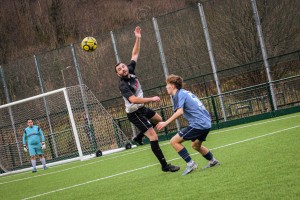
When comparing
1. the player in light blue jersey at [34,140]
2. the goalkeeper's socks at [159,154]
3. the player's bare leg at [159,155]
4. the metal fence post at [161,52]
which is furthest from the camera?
the metal fence post at [161,52]

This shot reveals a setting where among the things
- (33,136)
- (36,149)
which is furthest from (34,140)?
(36,149)

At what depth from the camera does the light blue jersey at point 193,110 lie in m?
8.45

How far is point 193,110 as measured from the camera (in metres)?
8.51

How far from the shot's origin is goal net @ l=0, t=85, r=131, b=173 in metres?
19.3

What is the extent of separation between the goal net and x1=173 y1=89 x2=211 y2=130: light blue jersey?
9858 mm

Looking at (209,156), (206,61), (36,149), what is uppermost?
(206,61)

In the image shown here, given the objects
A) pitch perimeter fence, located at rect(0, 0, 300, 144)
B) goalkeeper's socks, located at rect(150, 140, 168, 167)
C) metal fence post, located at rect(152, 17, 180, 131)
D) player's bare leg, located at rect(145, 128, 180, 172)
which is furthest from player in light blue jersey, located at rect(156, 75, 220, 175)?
metal fence post, located at rect(152, 17, 180, 131)

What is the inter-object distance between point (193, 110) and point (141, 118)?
157cm

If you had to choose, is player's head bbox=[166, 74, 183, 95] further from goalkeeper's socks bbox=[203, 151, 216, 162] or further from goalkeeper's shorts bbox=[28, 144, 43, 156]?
goalkeeper's shorts bbox=[28, 144, 43, 156]

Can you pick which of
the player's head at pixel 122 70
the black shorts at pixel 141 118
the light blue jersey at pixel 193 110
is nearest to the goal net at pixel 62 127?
the black shorts at pixel 141 118

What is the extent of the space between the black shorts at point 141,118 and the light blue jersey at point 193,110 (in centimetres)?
133

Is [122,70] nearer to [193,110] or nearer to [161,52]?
[193,110]

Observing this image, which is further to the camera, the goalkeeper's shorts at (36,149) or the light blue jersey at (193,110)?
the goalkeeper's shorts at (36,149)

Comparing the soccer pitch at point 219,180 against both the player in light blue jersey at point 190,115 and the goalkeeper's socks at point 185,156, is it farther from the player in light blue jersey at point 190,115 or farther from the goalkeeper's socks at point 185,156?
→ the player in light blue jersey at point 190,115
